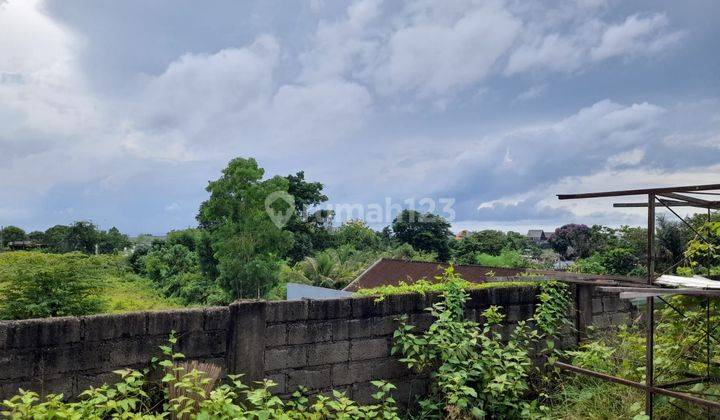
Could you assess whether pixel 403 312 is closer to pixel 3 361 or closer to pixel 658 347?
pixel 658 347

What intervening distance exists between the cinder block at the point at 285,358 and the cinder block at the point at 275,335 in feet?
0.16

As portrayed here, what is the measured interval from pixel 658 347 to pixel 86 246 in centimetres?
3138

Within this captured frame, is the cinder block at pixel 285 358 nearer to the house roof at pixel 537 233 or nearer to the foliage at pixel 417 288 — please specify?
the foliage at pixel 417 288

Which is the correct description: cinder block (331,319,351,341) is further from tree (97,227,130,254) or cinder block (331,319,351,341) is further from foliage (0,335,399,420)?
tree (97,227,130,254)

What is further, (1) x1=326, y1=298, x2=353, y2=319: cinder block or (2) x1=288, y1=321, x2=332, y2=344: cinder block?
(1) x1=326, y1=298, x2=353, y2=319: cinder block

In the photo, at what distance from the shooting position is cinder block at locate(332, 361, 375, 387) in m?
4.08

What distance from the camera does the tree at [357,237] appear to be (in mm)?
26000

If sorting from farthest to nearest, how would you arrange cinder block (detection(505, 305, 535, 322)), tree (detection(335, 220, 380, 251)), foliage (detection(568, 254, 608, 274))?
tree (detection(335, 220, 380, 251)), foliage (detection(568, 254, 608, 274)), cinder block (detection(505, 305, 535, 322))

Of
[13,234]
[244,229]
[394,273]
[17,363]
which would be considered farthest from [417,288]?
[13,234]

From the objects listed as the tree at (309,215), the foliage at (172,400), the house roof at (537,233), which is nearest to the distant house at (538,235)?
the house roof at (537,233)

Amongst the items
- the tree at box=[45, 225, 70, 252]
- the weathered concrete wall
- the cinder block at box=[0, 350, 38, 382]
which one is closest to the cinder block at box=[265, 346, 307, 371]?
the weathered concrete wall

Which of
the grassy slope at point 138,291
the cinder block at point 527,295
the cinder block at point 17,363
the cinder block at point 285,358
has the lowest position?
the grassy slope at point 138,291

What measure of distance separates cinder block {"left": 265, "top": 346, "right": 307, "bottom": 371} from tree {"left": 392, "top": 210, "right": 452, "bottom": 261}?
21.0m

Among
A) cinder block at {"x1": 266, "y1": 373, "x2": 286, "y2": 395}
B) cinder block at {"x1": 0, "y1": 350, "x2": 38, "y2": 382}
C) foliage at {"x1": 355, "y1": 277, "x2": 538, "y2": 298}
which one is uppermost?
foliage at {"x1": 355, "y1": 277, "x2": 538, "y2": 298}
